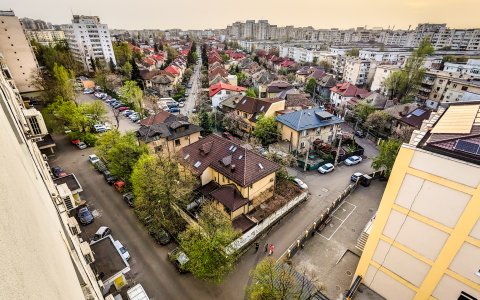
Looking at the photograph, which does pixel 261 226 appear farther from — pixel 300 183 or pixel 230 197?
pixel 300 183

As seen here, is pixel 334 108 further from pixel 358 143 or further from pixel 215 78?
pixel 215 78

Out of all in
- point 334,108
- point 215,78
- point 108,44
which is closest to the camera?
point 334,108

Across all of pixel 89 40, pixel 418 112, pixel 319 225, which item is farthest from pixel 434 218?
pixel 89 40

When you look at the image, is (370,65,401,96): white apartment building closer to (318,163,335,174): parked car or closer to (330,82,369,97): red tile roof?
(330,82,369,97): red tile roof

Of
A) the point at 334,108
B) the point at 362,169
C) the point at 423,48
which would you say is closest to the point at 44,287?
the point at 362,169

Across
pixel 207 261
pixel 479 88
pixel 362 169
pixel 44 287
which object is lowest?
pixel 362 169

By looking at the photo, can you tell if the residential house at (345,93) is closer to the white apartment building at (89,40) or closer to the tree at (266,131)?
the tree at (266,131)

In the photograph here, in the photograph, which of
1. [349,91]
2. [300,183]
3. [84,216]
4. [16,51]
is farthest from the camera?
[349,91]
